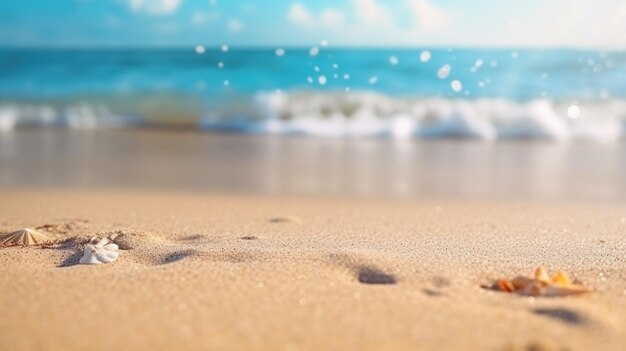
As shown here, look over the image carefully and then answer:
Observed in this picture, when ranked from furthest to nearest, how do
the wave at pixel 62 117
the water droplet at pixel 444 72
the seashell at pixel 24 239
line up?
the water droplet at pixel 444 72, the wave at pixel 62 117, the seashell at pixel 24 239

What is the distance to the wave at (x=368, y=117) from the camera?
8.94 m

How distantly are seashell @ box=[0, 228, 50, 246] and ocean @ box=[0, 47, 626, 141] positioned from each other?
13.2ft

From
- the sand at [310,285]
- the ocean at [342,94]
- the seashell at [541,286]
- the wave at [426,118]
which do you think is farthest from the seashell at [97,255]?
the wave at [426,118]

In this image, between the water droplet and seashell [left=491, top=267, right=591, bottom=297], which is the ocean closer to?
the water droplet

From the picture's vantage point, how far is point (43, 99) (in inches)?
500

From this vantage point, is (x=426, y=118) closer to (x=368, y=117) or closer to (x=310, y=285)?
(x=368, y=117)

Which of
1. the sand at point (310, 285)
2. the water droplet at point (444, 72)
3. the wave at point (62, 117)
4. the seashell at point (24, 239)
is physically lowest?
the sand at point (310, 285)

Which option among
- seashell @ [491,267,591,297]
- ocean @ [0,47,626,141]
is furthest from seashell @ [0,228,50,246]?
ocean @ [0,47,626,141]

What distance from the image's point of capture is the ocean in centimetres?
933

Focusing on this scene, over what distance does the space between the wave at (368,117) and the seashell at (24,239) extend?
6.06 metres

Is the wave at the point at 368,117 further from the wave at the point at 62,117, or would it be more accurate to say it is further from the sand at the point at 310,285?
the sand at the point at 310,285

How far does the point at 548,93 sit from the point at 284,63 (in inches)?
209

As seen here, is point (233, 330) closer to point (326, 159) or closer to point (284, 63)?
point (326, 159)

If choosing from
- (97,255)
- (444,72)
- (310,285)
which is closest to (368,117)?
(444,72)
